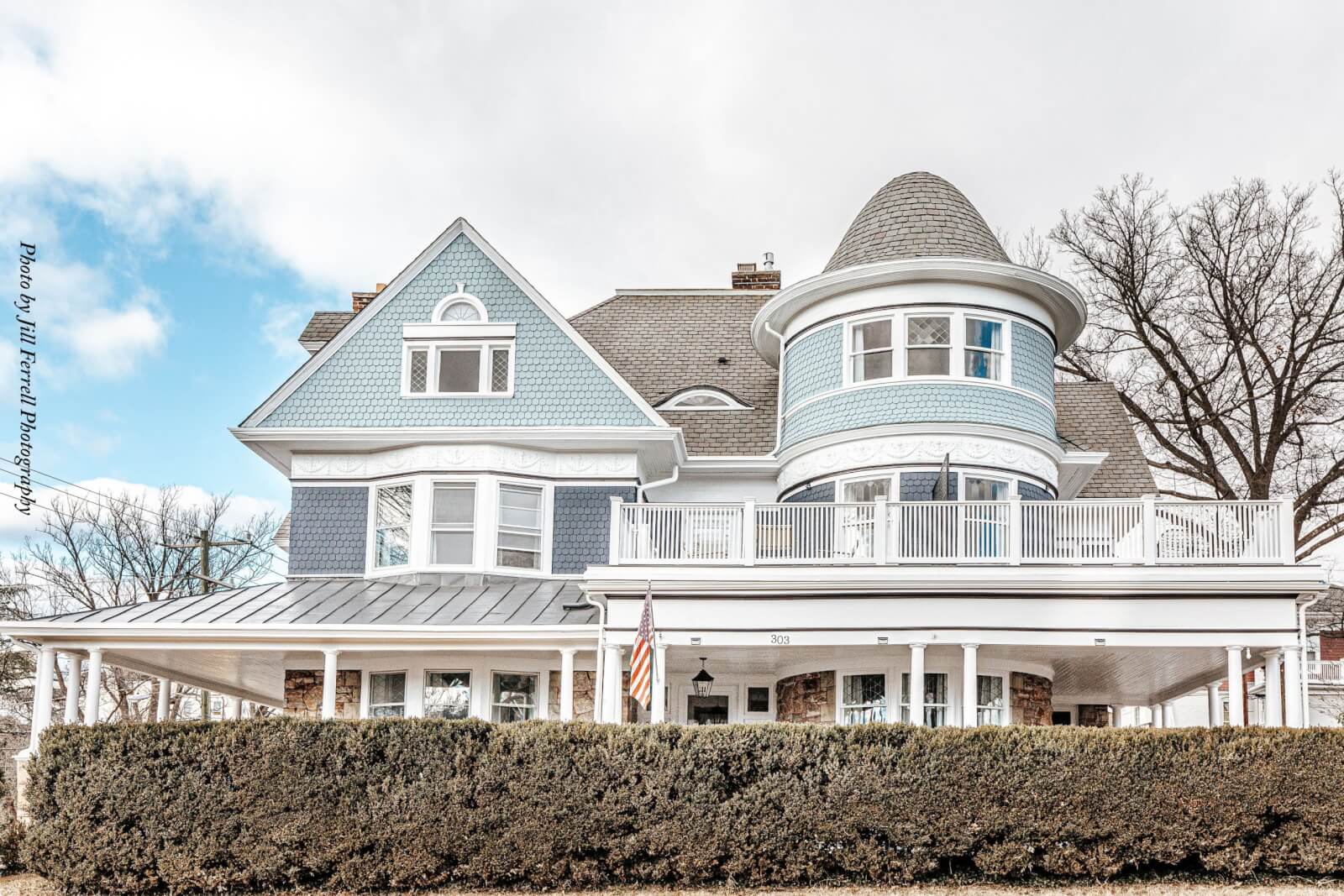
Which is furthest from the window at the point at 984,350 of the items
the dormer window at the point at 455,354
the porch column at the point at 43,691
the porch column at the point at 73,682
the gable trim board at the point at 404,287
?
the porch column at the point at 43,691

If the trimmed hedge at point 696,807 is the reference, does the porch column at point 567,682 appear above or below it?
above

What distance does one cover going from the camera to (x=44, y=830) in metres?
15.8

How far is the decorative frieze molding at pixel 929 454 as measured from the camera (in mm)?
21141

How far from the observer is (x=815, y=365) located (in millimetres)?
22547

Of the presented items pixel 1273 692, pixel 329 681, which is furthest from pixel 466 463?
pixel 1273 692

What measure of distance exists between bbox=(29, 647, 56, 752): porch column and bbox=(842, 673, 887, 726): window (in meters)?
10.6

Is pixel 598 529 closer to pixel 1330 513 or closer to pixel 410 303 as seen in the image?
pixel 410 303

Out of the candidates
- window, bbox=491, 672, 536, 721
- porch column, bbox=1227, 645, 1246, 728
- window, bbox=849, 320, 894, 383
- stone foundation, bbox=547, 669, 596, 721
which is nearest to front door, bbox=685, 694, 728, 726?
stone foundation, bbox=547, 669, 596, 721

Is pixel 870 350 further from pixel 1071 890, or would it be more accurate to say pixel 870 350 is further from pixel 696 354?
pixel 1071 890

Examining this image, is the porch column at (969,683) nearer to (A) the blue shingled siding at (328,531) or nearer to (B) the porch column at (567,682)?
(B) the porch column at (567,682)

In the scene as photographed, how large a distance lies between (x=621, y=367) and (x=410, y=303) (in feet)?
15.0

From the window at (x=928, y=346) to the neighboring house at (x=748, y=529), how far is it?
0.04m

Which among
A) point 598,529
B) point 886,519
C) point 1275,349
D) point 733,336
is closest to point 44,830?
point 598,529

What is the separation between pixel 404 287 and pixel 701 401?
216 inches
